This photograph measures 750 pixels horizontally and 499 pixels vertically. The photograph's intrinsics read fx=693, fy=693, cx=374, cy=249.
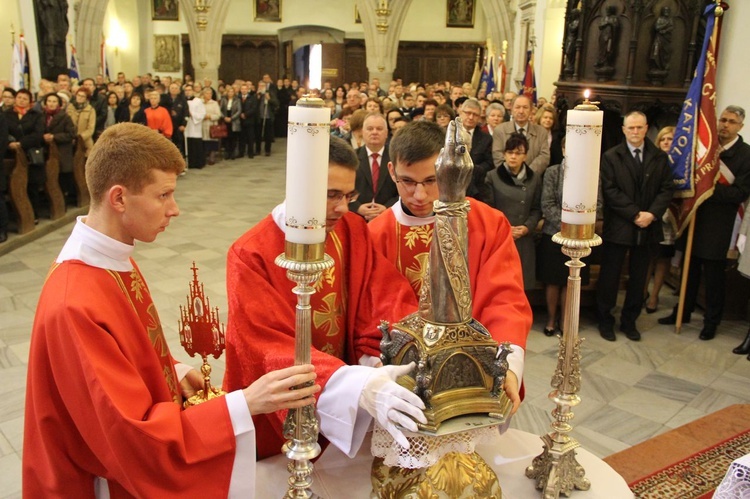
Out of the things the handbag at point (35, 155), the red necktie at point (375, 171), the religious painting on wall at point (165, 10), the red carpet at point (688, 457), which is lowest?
the red carpet at point (688, 457)

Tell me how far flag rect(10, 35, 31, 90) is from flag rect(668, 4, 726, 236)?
455 inches

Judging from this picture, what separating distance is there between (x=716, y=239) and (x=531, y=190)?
4.86ft

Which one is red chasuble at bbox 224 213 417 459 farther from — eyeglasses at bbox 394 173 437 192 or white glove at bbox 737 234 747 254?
white glove at bbox 737 234 747 254

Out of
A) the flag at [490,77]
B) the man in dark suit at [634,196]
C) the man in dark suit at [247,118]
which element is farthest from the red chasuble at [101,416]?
the flag at [490,77]

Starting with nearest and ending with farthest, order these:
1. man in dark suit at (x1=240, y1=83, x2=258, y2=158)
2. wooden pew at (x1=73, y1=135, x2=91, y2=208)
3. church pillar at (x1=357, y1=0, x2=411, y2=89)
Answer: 1. wooden pew at (x1=73, y1=135, x2=91, y2=208)
2. man in dark suit at (x1=240, y1=83, x2=258, y2=158)
3. church pillar at (x1=357, y1=0, x2=411, y2=89)

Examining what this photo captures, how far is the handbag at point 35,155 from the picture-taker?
7.88 metres

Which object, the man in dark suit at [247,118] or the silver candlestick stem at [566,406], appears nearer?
the silver candlestick stem at [566,406]

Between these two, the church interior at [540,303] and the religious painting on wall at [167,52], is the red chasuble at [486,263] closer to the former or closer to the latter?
the church interior at [540,303]

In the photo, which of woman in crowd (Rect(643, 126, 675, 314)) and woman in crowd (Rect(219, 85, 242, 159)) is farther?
woman in crowd (Rect(219, 85, 242, 159))

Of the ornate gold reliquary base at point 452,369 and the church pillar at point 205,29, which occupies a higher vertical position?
the church pillar at point 205,29

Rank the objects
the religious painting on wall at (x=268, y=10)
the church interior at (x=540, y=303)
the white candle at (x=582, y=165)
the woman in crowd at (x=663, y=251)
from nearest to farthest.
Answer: the white candle at (x=582, y=165) < the church interior at (x=540, y=303) < the woman in crowd at (x=663, y=251) < the religious painting on wall at (x=268, y=10)

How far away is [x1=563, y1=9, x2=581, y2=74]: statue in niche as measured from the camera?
726 centimetres

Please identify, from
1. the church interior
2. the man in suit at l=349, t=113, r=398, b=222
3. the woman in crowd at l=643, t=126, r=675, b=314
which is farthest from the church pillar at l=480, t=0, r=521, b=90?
the man in suit at l=349, t=113, r=398, b=222

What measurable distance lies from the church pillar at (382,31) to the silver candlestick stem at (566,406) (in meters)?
19.0
